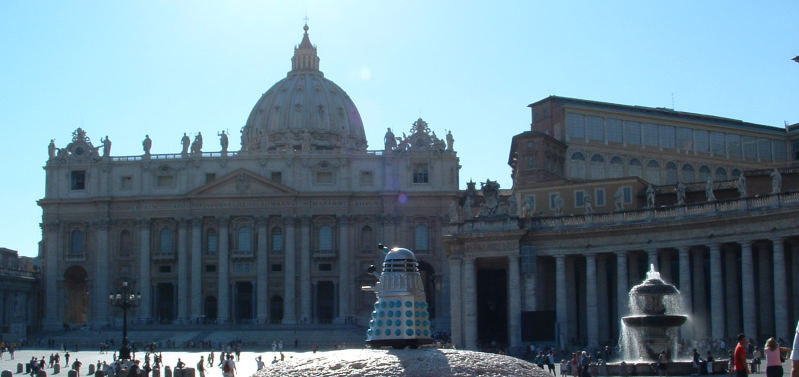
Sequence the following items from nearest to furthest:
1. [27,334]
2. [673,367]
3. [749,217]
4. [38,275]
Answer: [673,367], [749,217], [27,334], [38,275]

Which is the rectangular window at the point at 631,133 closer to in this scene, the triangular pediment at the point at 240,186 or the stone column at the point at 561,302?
the stone column at the point at 561,302

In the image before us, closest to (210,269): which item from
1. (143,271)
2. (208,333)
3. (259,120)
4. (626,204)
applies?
(143,271)

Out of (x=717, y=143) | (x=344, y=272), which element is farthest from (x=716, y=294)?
(x=344, y=272)

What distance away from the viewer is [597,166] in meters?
98.8

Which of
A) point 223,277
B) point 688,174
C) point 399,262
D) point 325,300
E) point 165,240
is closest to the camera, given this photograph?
point 399,262

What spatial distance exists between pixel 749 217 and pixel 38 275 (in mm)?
90556

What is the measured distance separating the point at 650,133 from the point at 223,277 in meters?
47.1

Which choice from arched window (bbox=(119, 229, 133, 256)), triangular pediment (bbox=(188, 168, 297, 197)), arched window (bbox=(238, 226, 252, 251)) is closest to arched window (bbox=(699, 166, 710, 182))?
triangular pediment (bbox=(188, 168, 297, 197))

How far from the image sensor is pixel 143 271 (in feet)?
401

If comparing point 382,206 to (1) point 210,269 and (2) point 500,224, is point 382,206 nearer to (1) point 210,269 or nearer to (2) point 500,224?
(1) point 210,269

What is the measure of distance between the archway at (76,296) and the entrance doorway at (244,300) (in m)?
16.7

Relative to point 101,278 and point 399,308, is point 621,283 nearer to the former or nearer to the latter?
point 399,308

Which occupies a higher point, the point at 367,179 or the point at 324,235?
the point at 367,179

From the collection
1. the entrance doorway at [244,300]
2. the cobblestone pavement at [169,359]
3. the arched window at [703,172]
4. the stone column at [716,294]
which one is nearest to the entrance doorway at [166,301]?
the entrance doorway at [244,300]
